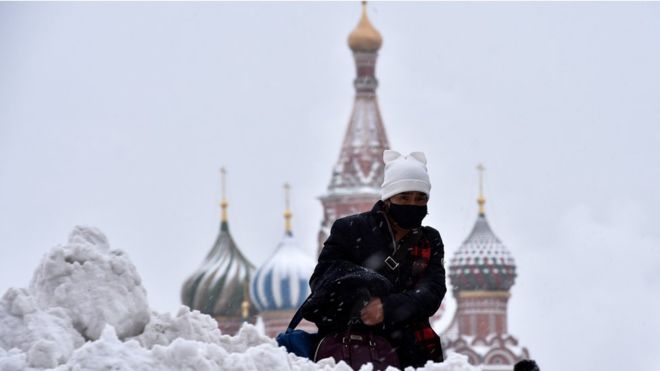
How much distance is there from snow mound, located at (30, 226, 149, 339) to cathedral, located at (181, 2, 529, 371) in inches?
3396

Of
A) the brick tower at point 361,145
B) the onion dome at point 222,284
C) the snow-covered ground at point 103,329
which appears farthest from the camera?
the brick tower at point 361,145

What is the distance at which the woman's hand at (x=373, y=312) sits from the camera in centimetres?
603

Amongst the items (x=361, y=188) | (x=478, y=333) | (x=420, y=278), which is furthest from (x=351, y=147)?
(x=420, y=278)

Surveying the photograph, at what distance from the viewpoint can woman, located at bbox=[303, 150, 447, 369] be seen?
6074 mm

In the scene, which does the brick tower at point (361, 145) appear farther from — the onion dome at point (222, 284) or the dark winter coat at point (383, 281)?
the dark winter coat at point (383, 281)

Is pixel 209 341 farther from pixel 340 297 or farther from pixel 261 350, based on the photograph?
pixel 261 350

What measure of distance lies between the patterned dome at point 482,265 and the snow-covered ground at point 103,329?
9106 centimetres

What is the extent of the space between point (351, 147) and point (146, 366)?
9253 cm

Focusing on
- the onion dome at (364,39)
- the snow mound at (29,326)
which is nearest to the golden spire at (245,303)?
the onion dome at (364,39)

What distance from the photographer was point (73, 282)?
5910mm

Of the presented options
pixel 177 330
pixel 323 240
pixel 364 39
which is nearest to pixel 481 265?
pixel 323 240

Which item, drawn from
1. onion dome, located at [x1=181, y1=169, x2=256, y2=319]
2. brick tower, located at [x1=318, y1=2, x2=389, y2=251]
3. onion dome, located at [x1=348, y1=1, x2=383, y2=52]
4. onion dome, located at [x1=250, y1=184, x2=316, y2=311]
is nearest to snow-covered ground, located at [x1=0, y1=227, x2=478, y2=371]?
onion dome, located at [x1=250, y1=184, x2=316, y2=311]

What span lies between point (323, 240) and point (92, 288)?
92791 millimetres

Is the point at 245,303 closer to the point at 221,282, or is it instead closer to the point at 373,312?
the point at 221,282
